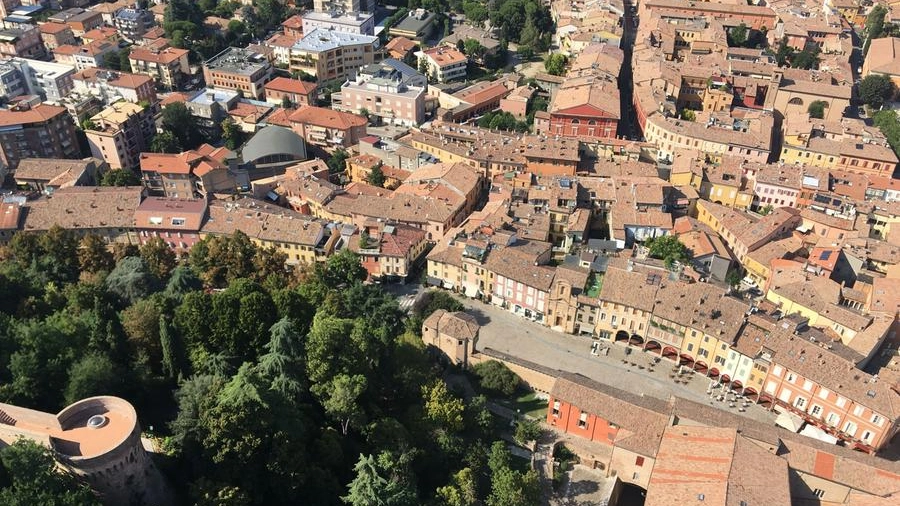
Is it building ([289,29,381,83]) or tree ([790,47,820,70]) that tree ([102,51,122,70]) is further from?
tree ([790,47,820,70])

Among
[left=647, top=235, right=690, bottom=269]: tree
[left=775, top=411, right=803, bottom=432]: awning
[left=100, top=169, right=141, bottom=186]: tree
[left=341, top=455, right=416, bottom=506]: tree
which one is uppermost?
[left=341, top=455, right=416, bottom=506]: tree

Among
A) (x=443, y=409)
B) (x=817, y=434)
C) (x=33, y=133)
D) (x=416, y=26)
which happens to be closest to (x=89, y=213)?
(x=33, y=133)

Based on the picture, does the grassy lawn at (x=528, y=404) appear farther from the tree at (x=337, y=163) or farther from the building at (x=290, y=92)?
the building at (x=290, y=92)

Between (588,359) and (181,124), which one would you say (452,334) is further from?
(181,124)

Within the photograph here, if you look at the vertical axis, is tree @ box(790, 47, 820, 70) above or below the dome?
above

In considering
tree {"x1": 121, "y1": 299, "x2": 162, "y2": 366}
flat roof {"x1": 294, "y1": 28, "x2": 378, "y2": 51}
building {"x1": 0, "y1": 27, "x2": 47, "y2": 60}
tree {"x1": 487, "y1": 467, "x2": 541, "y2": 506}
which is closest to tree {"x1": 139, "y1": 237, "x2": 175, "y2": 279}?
tree {"x1": 121, "y1": 299, "x2": 162, "y2": 366}

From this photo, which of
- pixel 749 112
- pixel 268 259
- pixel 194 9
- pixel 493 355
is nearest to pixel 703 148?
pixel 749 112

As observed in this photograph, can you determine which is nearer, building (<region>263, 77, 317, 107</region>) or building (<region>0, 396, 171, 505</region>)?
building (<region>0, 396, 171, 505</region>)
